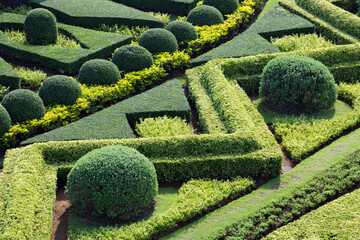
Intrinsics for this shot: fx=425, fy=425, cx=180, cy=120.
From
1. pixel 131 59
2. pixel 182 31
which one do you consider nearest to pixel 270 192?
pixel 131 59

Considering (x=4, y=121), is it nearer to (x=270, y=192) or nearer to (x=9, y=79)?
(x=9, y=79)

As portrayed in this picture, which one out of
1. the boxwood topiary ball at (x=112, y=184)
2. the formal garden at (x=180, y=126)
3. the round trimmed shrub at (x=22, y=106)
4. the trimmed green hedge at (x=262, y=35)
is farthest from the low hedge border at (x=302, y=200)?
the round trimmed shrub at (x=22, y=106)

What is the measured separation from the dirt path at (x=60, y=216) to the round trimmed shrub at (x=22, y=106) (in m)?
3.09

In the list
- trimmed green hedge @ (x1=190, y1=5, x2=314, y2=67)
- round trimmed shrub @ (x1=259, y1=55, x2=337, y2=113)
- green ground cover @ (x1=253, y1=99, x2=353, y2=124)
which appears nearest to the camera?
round trimmed shrub @ (x1=259, y1=55, x2=337, y2=113)

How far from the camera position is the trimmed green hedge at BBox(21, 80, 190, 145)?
39.2 feet

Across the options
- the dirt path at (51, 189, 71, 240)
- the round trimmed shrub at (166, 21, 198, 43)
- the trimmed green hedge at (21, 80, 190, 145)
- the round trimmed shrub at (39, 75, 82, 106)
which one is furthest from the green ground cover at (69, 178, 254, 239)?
the round trimmed shrub at (166, 21, 198, 43)

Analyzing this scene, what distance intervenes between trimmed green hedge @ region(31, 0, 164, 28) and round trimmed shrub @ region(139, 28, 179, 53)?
262cm

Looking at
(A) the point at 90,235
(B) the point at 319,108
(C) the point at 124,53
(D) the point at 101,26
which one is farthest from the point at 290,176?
(D) the point at 101,26

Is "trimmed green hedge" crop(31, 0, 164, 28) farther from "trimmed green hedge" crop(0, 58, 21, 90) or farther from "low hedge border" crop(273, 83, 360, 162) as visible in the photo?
"low hedge border" crop(273, 83, 360, 162)

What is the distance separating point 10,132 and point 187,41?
8.20 meters

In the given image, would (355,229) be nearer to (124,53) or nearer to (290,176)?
(290,176)

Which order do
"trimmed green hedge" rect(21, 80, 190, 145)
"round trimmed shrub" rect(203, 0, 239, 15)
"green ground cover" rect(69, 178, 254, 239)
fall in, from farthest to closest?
"round trimmed shrub" rect(203, 0, 239, 15) < "trimmed green hedge" rect(21, 80, 190, 145) < "green ground cover" rect(69, 178, 254, 239)

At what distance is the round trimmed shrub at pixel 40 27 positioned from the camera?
55.7 feet

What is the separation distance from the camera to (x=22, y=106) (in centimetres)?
1270
